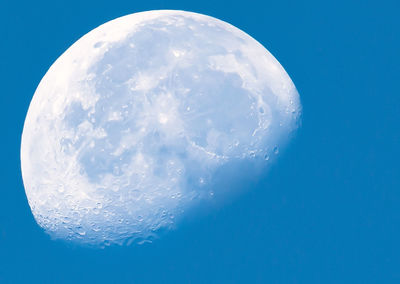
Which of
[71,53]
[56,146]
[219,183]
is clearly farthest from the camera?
[71,53]

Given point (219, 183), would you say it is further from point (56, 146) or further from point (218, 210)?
point (56, 146)

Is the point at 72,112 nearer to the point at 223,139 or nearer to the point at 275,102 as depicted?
the point at 223,139

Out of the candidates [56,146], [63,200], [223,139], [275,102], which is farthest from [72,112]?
[275,102]

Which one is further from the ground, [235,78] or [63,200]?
[235,78]

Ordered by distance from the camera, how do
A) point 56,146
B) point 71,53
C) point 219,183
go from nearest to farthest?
point 219,183 < point 56,146 < point 71,53

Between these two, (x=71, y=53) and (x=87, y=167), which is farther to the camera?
(x=71, y=53)

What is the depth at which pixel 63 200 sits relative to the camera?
10602 millimetres

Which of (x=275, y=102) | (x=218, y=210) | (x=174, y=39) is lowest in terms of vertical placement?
(x=218, y=210)

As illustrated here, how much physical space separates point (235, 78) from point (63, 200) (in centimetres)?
300

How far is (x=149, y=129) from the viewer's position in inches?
391

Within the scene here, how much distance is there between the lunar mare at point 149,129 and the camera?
992cm

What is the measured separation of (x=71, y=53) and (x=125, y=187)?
2.58 metres

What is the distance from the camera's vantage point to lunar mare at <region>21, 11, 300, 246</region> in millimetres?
9922

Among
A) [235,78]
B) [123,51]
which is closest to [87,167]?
[123,51]
